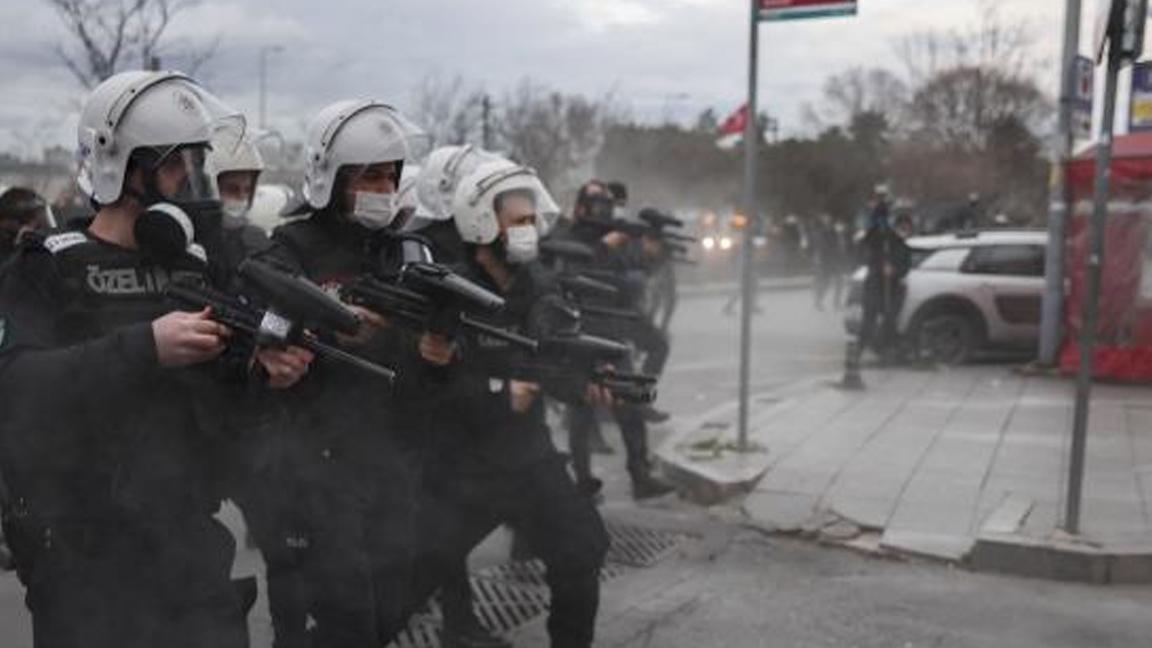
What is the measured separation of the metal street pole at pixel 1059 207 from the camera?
1147 centimetres

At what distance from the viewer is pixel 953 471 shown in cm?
732

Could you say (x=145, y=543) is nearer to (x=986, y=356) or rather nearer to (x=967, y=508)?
(x=967, y=508)

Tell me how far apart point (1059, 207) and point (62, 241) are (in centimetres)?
1059

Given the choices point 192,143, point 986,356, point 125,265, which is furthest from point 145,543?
point 986,356

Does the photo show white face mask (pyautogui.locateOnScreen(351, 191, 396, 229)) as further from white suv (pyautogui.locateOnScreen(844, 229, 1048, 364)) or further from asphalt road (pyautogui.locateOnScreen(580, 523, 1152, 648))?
white suv (pyautogui.locateOnScreen(844, 229, 1048, 364))

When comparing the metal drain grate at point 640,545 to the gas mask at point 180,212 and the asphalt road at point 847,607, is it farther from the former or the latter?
the gas mask at point 180,212

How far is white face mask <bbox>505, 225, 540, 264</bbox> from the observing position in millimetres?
4020

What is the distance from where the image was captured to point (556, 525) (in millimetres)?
3699

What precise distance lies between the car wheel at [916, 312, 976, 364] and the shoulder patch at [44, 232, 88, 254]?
11.3m

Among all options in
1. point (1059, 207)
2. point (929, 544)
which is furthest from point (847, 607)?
point (1059, 207)

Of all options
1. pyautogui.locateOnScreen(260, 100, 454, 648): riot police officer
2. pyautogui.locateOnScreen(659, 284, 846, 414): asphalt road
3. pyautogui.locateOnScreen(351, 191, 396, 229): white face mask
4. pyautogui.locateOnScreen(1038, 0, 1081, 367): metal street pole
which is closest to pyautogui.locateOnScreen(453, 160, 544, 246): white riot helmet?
pyautogui.locateOnScreen(260, 100, 454, 648): riot police officer

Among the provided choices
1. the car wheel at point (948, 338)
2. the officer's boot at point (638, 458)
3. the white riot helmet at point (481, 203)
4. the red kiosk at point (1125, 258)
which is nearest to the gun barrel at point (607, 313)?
the white riot helmet at point (481, 203)

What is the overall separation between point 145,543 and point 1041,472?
597 centimetres

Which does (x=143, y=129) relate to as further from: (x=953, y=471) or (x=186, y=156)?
(x=953, y=471)
